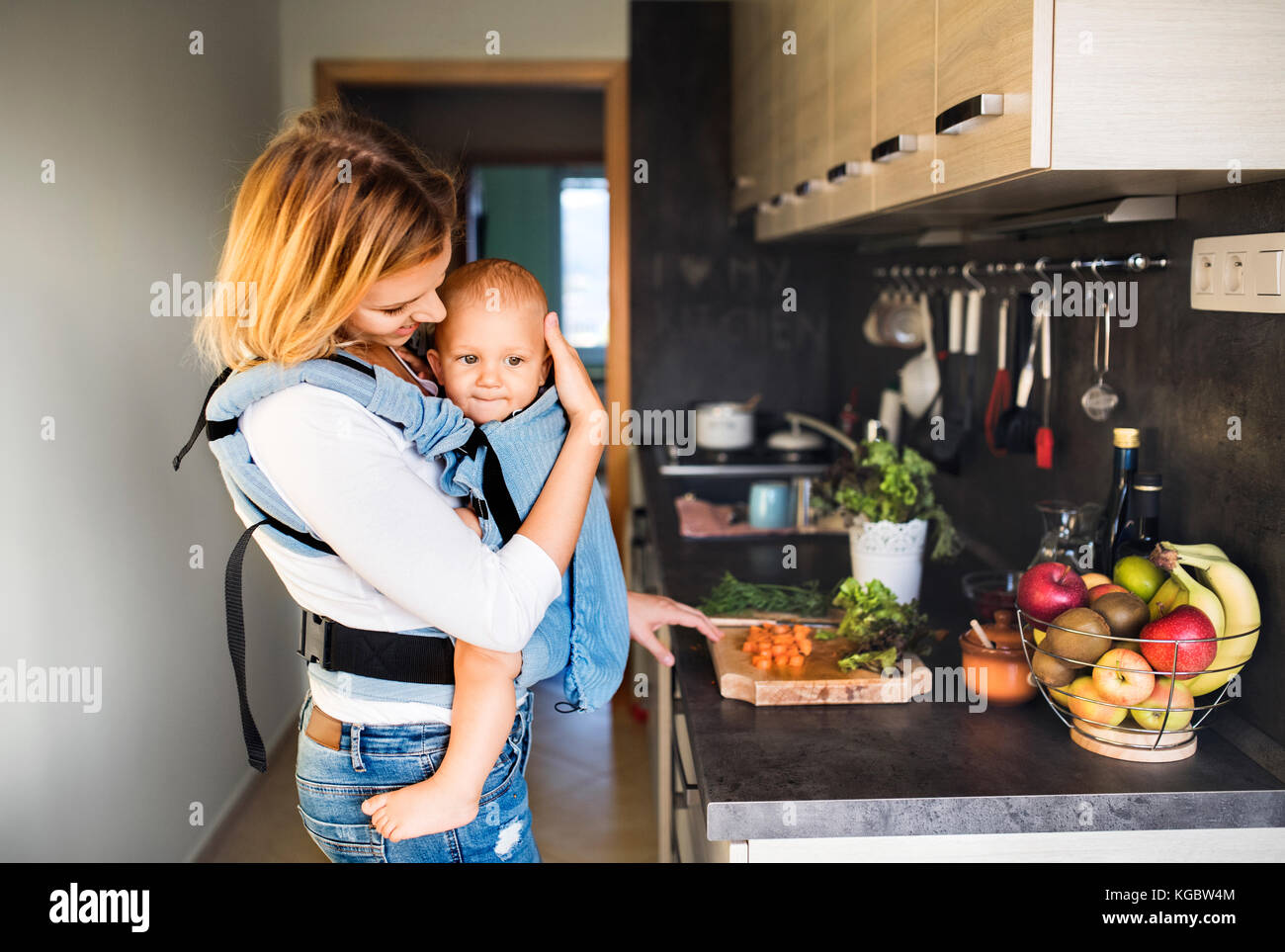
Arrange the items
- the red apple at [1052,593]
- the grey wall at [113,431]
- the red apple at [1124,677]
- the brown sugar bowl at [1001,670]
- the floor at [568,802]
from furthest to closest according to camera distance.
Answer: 1. the floor at [568,802]
2. the grey wall at [113,431]
3. the brown sugar bowl at [1001,670]
4. the red apple at [1052,593]
5. the red apple at [1124,677]

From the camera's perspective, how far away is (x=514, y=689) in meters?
1.28

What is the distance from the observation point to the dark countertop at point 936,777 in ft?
4.04

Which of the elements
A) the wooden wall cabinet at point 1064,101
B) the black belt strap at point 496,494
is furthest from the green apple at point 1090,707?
the black belt strap at point 496,494

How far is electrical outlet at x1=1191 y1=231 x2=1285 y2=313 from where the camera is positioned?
1.23 m

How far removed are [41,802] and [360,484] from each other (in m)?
1.46

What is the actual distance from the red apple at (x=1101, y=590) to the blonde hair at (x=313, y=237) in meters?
0.88

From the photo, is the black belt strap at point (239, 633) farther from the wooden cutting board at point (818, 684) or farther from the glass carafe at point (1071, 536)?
the glass carafe at point (1071, 536)

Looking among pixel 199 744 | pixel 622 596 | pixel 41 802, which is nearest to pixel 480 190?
pixel 199 744

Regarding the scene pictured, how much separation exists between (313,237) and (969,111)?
0.68 meters

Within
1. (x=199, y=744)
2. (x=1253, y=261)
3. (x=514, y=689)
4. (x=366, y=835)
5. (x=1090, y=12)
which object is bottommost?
(x=199, y=744)

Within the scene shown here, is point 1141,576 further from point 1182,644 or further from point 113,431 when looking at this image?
point 113,431

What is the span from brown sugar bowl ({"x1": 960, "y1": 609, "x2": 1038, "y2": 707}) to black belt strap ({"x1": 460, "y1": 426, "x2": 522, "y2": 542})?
2.12 feet
